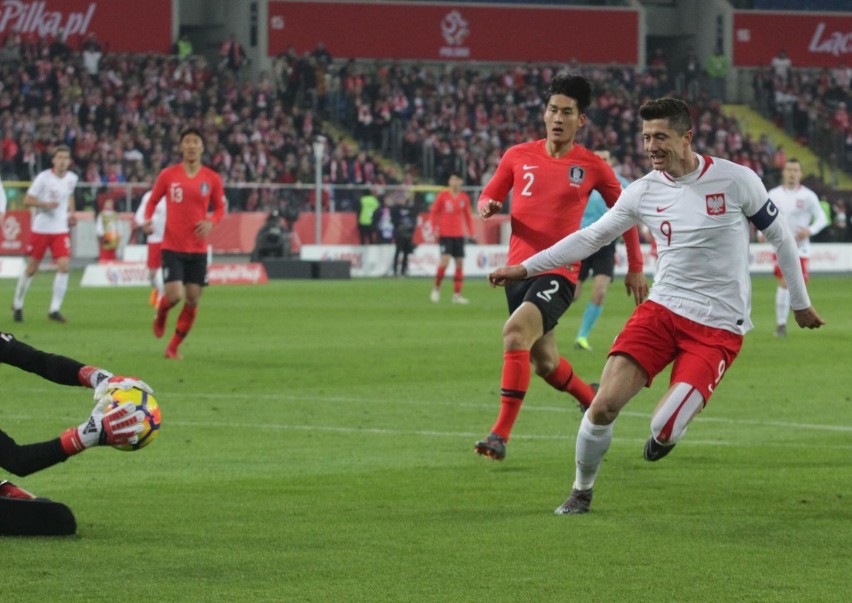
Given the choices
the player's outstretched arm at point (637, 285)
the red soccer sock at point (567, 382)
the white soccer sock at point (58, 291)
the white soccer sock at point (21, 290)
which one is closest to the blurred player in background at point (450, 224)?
the white soccer sock at point (58, 291)

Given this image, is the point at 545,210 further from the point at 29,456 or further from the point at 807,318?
the point at 29,456

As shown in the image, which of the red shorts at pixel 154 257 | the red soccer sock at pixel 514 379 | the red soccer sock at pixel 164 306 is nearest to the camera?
the red soccer sock at pixel 514 379

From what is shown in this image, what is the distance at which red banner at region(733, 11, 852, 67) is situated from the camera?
6134 cm

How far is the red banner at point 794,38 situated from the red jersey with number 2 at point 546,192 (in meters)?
51.9

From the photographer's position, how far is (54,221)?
24.2 metres

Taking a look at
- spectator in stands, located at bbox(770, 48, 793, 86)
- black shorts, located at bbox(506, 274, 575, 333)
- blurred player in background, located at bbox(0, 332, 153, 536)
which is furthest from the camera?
spectator in stands, located at bbox(770, 48, 793, 86)

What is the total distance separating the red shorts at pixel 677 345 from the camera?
8.15 metres

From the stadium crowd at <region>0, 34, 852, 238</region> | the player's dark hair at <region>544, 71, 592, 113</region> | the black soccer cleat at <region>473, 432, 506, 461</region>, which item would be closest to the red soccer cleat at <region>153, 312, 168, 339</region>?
the player's dark hair at <region>544, 71, 592, 113</region>

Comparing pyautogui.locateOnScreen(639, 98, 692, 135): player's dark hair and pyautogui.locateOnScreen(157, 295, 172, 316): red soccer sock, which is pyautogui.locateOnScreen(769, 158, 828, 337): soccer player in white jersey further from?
pyautogui.locateOnScreen(639, 98, 692, 135): player's dark hair

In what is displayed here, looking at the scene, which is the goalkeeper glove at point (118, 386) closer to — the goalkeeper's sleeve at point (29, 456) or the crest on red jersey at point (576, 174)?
the goalkeeper's sleeve at point (29, 456)

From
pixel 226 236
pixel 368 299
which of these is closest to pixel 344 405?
pixel 368 299

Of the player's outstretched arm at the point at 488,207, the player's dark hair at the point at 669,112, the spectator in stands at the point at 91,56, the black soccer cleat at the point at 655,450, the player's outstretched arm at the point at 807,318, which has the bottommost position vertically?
the black soccer cleat at the point at 655,450

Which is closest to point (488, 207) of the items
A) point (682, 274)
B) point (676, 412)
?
point (682, 274)

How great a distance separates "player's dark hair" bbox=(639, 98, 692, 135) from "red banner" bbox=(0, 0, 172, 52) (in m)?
43.1
